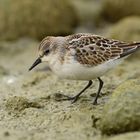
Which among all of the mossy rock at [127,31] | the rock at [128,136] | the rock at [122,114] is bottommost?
the rock at [128,136]

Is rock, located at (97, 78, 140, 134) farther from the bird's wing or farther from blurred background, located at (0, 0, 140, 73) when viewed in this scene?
blurred background, located at (0, 0, 140, 73)

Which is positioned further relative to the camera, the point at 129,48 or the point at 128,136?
the point at 129,48

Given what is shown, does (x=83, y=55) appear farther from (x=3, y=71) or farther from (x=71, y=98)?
(x=3, y=71)

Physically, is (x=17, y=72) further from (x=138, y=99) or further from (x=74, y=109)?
(x=138, y=99)

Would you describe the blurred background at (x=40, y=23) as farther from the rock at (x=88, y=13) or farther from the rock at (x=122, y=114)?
the rock at (x=122, y=114)

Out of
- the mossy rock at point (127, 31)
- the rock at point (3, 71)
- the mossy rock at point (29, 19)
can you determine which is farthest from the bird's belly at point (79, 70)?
the mossy rock at point (29, 19)

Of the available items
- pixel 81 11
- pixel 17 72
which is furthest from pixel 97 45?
pixel 81 11

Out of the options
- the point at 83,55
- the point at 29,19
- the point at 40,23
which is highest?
the point at 29,19

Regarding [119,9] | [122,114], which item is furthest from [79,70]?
[119,9]
